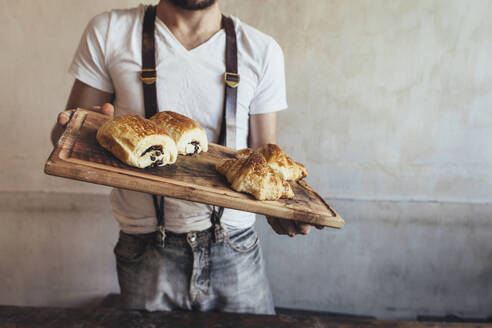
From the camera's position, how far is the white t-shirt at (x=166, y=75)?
1.51 meters

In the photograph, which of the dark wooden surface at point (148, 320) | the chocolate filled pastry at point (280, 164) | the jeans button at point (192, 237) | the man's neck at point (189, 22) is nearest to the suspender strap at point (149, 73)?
the man's neck at point (189, 22)

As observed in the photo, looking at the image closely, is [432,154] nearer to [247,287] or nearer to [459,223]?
[459,223]

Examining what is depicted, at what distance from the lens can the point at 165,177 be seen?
110cm

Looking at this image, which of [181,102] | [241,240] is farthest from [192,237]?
[181,102]

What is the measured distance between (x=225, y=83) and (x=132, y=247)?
35.3 inches

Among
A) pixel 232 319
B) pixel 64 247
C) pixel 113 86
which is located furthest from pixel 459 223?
pixel 64 247

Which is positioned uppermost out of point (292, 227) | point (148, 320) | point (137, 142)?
point (137, 142)

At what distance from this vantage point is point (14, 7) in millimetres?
2418

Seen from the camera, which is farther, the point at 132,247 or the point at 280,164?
the point at 132,247

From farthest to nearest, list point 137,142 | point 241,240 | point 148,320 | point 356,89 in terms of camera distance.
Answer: point 356,89, point 241,240, point 148,320, point 137,142

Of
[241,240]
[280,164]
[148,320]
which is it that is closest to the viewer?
[148,320]

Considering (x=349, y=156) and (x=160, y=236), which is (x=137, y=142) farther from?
(x=349, y=156)

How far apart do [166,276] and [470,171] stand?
254cm

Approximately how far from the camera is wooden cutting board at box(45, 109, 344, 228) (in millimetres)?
983
